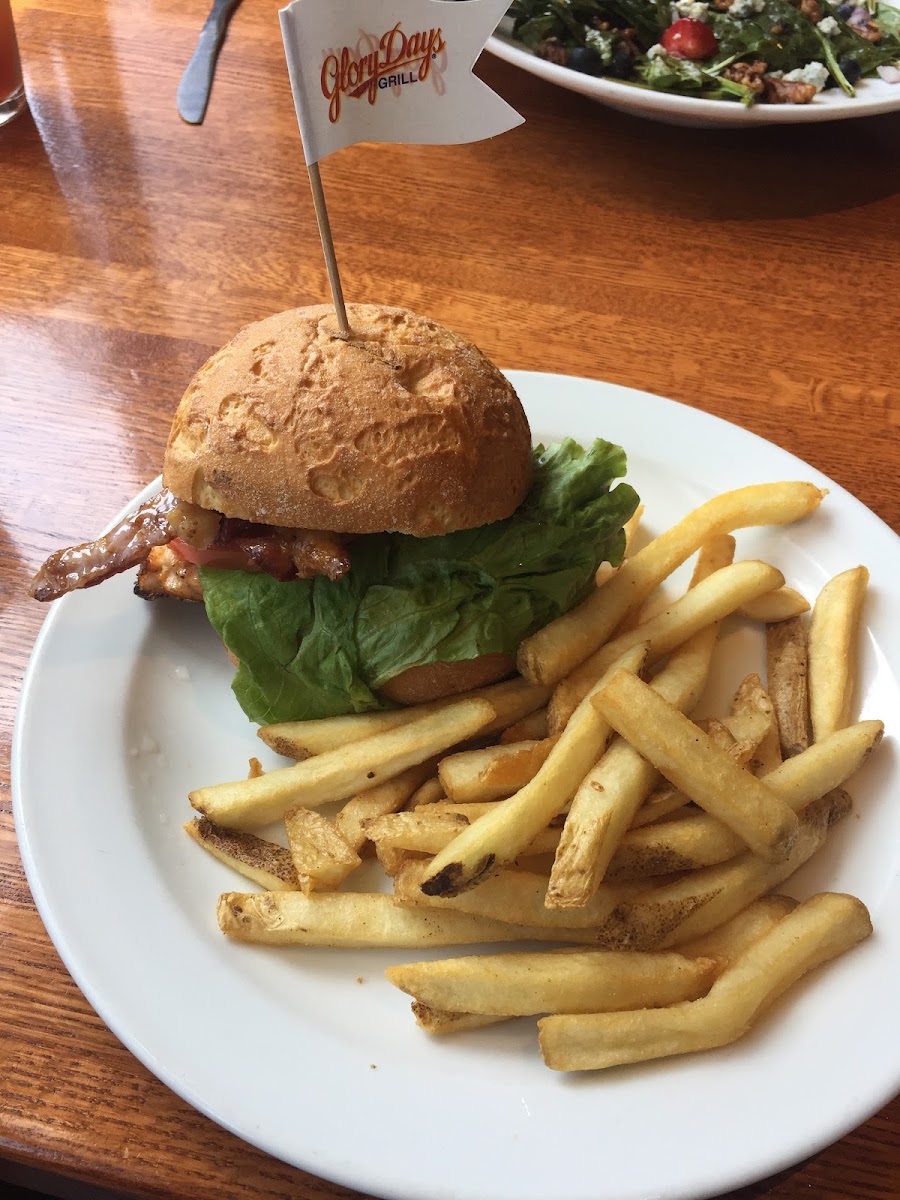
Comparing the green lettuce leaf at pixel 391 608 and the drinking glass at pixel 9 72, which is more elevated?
the drinking glass at pixel 9 72

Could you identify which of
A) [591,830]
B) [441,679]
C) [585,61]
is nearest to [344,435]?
[441,679]

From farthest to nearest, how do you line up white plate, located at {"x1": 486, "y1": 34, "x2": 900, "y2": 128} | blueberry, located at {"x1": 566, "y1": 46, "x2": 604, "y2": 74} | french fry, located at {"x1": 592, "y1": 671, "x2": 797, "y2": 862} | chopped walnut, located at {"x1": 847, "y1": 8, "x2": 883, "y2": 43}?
chopped walnut, located at {"x1": 847, "y1": 8, "x2": 883, "y2": 43}, blueberry, located at {"x1": 566, "y1": 46, "x2": 604, "y2": 74}, white plate, located at {"x1": 486, "y1": 34, "x2": 900, "y2": 128}, french fry, located at {"x1": 592, "y1": 671, "x2": 797, "y2": 862}

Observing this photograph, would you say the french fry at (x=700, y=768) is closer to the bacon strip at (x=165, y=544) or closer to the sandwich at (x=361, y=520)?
the sandwich at (x=361, y=520)

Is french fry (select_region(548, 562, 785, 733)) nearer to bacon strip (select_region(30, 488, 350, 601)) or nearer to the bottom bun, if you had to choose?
the bottom bun

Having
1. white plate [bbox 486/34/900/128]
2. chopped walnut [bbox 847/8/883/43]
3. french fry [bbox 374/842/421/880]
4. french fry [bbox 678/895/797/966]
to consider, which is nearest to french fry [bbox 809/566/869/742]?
french fry [bbox 678/895/797/966]

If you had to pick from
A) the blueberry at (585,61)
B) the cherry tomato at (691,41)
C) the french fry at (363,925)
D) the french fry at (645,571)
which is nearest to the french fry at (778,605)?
the french fry at (645,571)

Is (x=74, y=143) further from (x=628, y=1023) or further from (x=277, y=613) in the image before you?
(x=628, y=1023)
